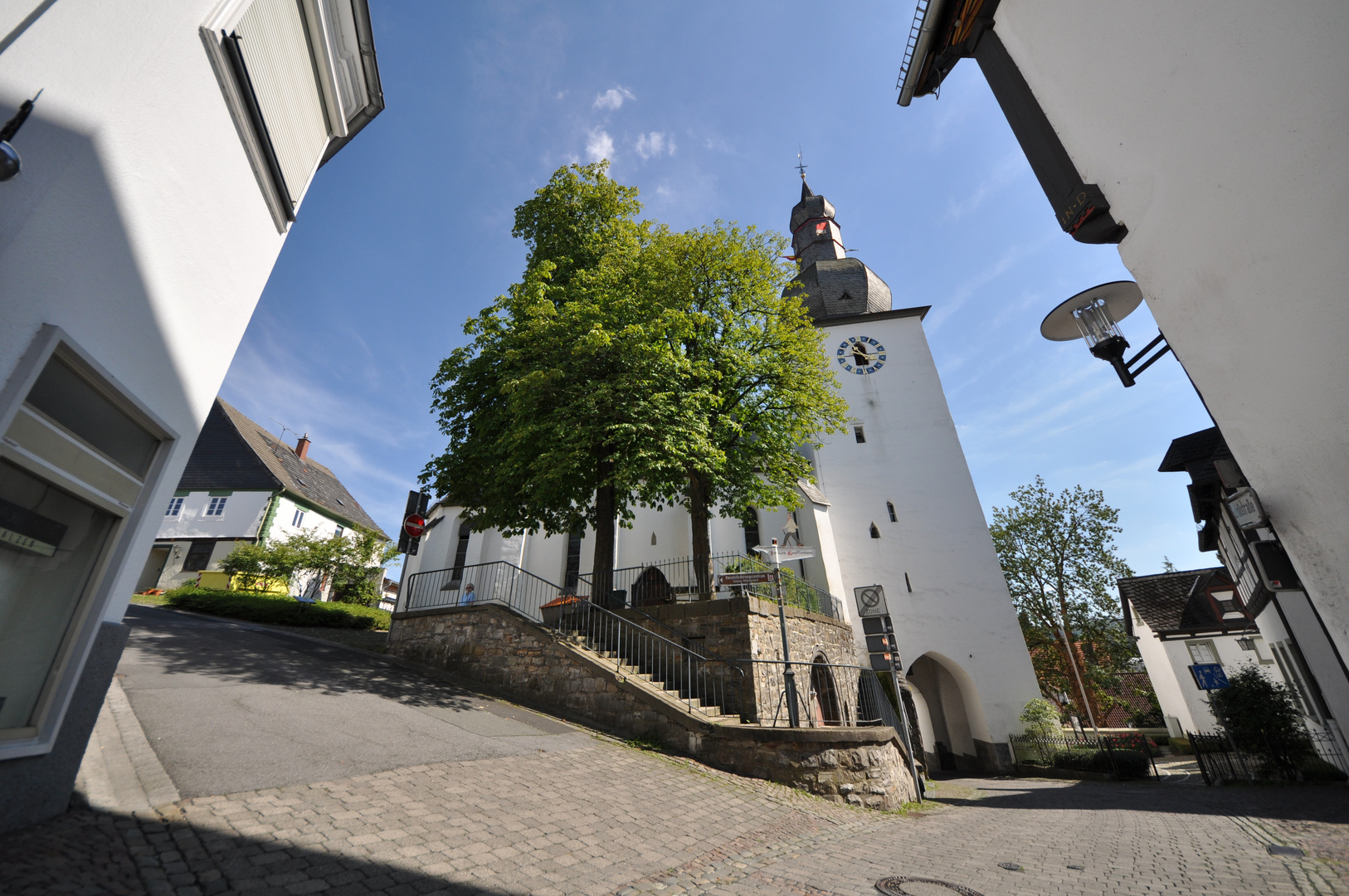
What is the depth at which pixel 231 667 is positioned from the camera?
8203 mm

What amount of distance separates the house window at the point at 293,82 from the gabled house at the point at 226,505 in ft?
70.3

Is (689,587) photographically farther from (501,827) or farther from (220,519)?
(220,519)

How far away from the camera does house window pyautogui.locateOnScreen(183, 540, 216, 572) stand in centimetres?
2509

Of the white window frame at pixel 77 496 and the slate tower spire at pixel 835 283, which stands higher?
the slate tower spire at pixel 835 283

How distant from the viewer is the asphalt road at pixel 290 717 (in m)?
4.96

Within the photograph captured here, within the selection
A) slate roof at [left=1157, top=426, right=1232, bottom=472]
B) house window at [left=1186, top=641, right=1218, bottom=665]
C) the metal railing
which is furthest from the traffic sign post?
house window at [left=1186, top=641, right=1218, bottom=665]

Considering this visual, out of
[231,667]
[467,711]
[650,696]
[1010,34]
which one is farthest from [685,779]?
[1010,34]

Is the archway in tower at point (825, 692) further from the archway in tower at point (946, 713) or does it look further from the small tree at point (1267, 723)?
the small tree at point (1267, 723)

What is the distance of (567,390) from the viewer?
11.9 meters

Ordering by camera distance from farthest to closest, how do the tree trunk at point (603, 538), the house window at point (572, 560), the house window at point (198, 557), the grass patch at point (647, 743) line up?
the house window at point (198, 557) → the house window at point (572, 560) → the tree trunk at point (603, 538) → the grass patch at point (647, 743)

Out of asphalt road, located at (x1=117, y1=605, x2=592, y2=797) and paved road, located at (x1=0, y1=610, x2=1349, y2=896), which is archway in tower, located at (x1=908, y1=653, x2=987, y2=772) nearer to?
paved road, located at (x1=0, y1=610, x2=1349, y2=896)

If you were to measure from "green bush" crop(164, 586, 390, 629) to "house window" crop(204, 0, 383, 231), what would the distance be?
14.3m

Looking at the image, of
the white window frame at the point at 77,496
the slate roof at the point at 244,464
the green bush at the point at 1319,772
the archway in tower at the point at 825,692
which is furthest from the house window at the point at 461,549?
the green bush at the point at 1319,772

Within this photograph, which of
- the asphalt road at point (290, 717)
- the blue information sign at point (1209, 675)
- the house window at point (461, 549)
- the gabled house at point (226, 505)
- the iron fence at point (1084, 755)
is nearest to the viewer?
the asphalt road at point (290, 717)
